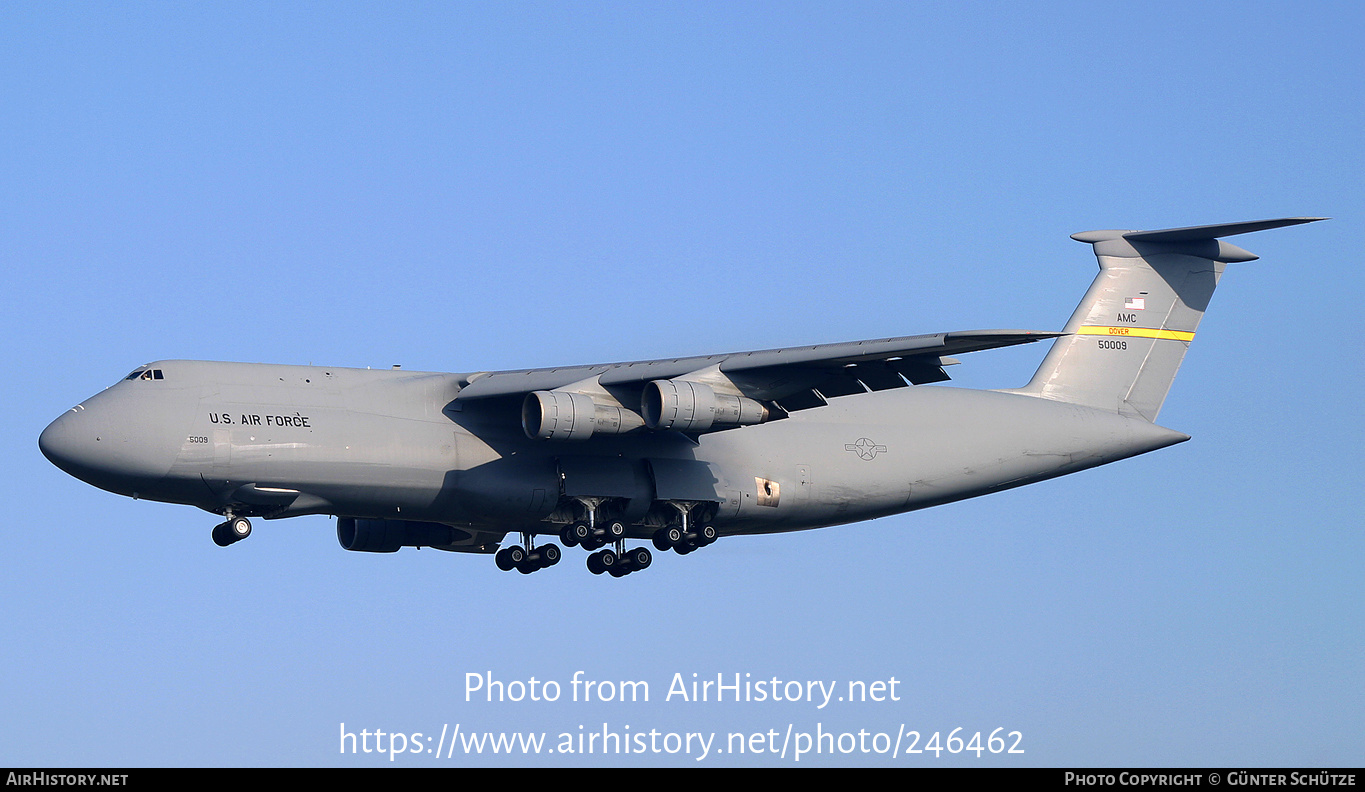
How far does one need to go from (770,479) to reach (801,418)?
989 mm

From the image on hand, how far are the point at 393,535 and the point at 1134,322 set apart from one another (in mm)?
10723

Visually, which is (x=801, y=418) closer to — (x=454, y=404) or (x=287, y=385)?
(x=454, y=404)

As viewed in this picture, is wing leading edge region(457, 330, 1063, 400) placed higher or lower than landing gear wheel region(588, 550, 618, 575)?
higher

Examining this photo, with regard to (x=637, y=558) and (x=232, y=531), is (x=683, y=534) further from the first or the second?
(x=232, y=531)

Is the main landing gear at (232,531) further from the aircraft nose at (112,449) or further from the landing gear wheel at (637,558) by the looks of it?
→ the landing gear wheel at (637,558)

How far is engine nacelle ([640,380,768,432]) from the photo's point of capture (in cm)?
2016

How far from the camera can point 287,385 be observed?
2067cm

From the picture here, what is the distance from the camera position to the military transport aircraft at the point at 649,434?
1992cm

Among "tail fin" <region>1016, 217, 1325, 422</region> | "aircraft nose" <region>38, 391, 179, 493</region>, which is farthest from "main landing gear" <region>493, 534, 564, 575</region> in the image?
"tail fin" <region>1016, 217, 1325, 422</region>

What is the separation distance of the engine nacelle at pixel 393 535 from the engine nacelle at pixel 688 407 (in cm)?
409

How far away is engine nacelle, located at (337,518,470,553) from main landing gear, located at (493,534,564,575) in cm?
73

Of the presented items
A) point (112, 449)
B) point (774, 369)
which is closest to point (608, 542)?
point (774, 369)

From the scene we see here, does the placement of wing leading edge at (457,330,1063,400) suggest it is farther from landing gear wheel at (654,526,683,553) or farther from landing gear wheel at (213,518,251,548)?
landing gear wheel at (213,518,251,548)

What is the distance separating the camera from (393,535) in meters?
23.3
